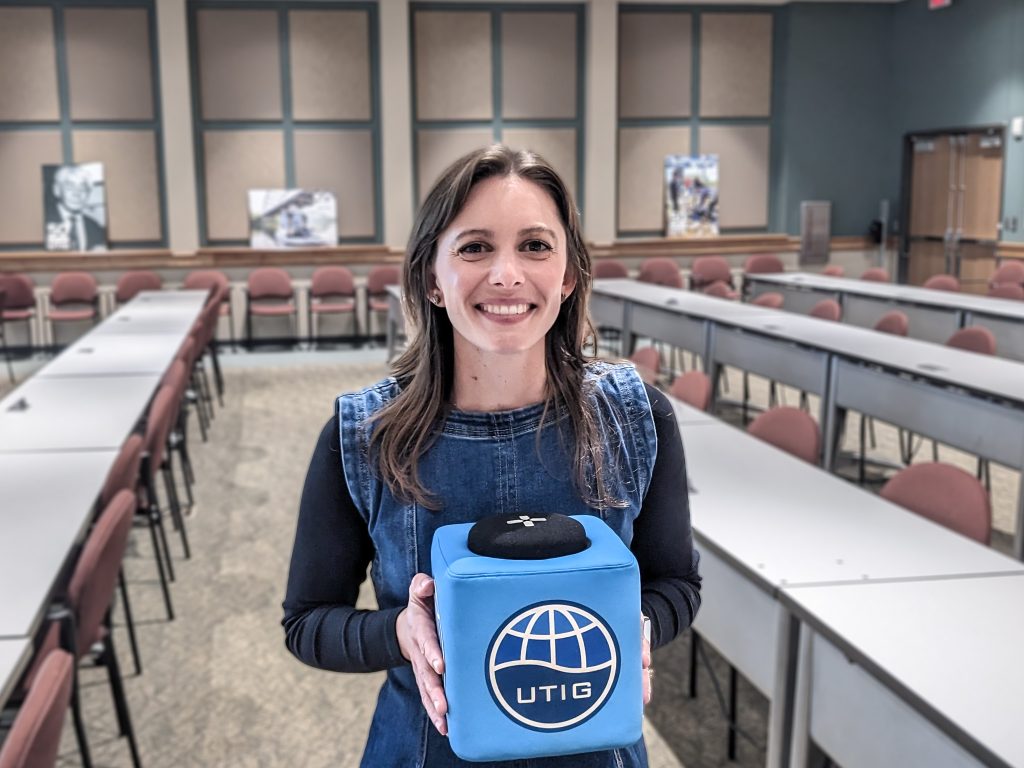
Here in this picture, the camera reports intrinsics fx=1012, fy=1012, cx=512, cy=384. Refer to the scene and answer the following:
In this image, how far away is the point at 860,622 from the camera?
216cm

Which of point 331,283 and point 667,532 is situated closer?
point 667,532

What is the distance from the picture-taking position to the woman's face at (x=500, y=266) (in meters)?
1.21

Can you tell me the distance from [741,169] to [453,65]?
3804 millimetres

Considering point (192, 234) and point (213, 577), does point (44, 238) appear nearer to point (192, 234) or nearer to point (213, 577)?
point (192, 234)

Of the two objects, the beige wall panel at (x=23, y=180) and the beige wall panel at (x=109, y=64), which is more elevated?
the beige wall panel at (x=109, y=64)

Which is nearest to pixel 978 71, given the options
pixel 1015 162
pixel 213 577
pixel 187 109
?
pixel 1015 162

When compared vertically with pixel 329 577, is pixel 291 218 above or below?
above

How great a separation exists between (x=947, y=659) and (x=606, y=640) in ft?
4.07

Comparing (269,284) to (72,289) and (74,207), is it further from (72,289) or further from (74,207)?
(74,207)

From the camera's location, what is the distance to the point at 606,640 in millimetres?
1031

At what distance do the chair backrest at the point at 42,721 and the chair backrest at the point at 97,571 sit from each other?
2.45 ft

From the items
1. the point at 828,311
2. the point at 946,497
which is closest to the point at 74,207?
the point at 828,311

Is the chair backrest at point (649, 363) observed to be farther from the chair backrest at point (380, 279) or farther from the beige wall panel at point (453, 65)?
the beige wall panel at point (453, 65)

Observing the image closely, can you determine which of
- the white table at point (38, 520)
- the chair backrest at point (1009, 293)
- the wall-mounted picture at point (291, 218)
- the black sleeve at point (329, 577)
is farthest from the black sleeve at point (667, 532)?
the wall-mounted picture at point (291, 218)
